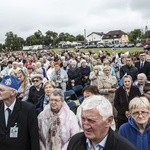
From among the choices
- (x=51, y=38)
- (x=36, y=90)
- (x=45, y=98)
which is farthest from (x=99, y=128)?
(x=51, y=38)

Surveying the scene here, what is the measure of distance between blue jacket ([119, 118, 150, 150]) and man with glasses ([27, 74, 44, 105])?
3258mm

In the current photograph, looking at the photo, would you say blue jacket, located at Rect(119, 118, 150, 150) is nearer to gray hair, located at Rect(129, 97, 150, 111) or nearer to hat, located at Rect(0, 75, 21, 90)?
gray hair, located at Rect(129, 97, 150, 111)

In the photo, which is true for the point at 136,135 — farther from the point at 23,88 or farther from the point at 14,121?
the point at 23,88

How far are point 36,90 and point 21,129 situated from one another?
2.97 metres

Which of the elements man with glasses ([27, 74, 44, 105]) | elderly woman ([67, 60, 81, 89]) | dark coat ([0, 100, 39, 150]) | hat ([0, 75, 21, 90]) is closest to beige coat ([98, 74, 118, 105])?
man with glasses ([27, 74, 44, 105])

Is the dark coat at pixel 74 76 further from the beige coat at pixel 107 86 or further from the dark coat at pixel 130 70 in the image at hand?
the beige coat at pixel 107 86

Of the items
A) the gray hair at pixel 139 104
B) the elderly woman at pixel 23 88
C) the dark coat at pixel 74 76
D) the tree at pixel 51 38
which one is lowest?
the dark coat at pixel 74 76

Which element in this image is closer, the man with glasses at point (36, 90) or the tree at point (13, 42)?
the man with glasses at point (36, 90)

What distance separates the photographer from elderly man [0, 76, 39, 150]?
13.7 feet

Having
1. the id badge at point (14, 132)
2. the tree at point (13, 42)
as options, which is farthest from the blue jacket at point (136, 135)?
the tree at point (13, 42)

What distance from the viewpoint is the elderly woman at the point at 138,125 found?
3738 millimetres

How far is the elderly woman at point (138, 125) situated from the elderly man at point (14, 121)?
4.01 feet

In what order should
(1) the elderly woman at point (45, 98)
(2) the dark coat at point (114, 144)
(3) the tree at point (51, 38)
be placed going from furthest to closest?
(3) the tree at point (51, 38)
(1) the elderly woman at point (45, 98)
(2) the dark coat at point (114, 144)

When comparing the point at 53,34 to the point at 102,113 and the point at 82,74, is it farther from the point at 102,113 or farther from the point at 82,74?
the point at 102,113
